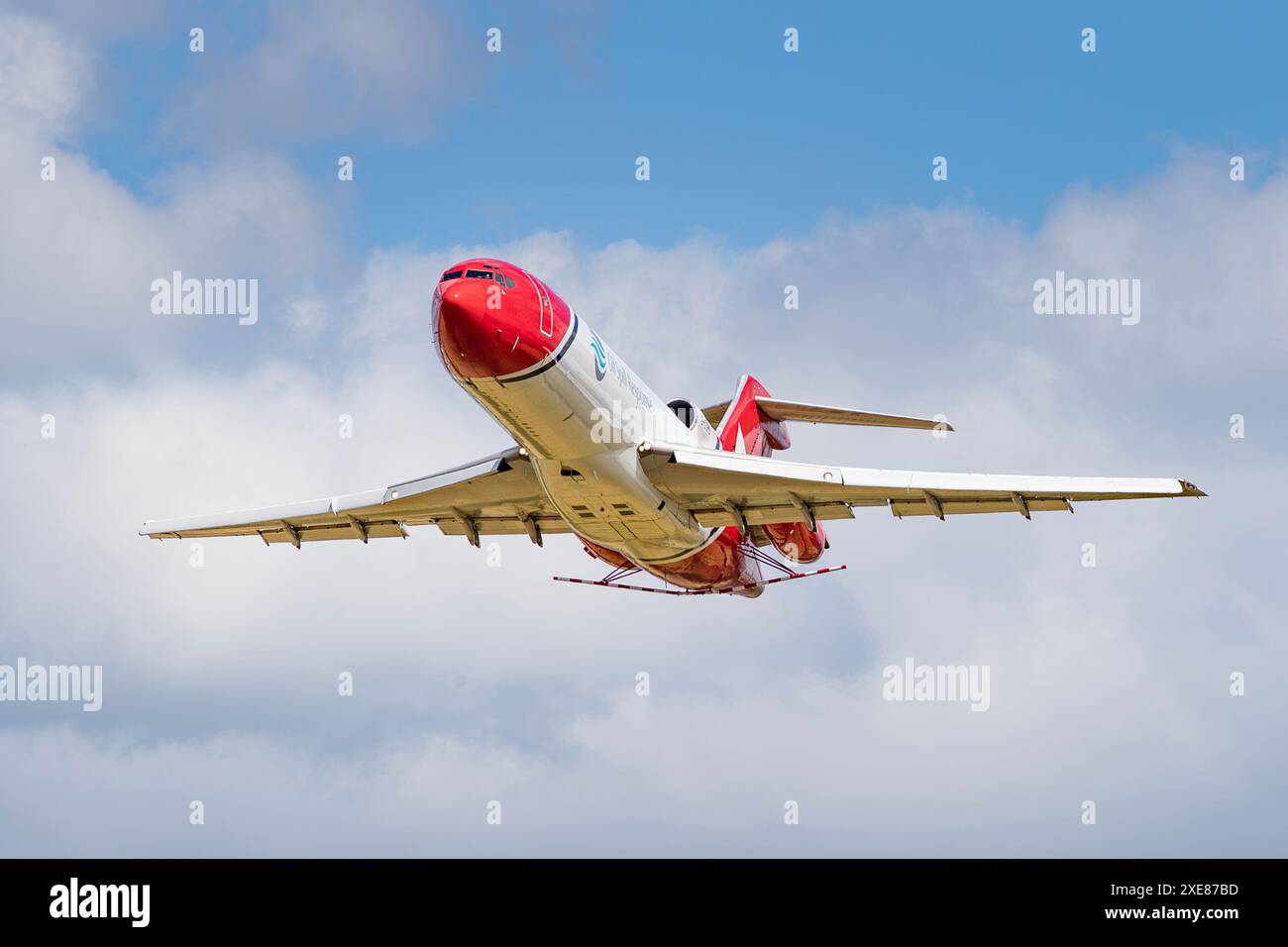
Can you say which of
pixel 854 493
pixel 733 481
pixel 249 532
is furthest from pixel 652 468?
pixel 249 532

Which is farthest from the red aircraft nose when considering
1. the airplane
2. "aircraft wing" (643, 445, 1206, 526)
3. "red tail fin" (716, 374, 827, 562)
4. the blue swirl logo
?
"red tail fin" (716, 374, 827, 562)

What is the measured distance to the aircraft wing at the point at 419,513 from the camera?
4094 centimetres

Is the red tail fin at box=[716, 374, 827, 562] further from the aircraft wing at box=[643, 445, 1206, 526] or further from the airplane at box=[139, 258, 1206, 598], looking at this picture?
the aircraft wing at box=[643, 445, 1206, 526]

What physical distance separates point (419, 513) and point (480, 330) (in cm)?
1229

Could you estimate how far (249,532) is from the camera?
152 ft

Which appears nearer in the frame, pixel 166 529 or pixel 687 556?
pixel 687 556

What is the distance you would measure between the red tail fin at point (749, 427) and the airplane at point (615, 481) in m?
0.07

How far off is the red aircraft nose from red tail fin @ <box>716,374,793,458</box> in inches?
508

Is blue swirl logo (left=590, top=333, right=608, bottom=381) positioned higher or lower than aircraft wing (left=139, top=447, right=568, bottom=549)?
higher

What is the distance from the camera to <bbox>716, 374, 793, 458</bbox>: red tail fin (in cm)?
4644
